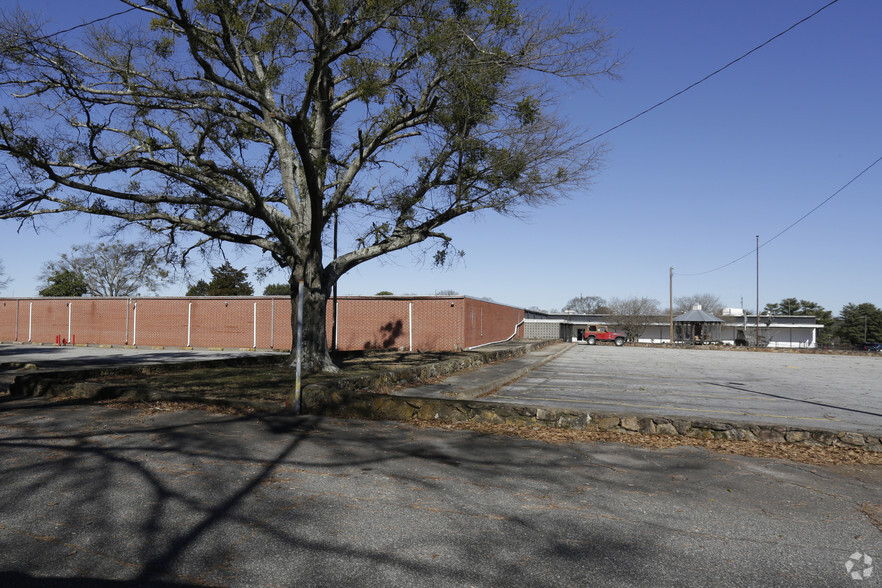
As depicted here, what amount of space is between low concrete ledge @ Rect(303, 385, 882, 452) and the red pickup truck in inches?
1833

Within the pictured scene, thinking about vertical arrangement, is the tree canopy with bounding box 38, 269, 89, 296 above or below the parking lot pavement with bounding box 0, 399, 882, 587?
above

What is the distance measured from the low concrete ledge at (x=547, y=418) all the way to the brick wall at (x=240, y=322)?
68.9 ft

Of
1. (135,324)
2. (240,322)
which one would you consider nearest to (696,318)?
(240,322)

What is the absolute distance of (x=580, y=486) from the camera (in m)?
5.42

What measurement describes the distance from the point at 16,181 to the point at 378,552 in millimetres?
14286

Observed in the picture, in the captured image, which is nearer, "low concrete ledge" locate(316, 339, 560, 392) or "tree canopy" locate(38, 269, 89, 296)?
"low concrete ledge" locate(316, 339, 560, 392)

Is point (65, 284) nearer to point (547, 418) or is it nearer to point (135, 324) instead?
point (135, 324)

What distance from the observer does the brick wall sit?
31.5 m

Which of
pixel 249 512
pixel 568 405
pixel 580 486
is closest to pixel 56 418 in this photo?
pixel 249 512

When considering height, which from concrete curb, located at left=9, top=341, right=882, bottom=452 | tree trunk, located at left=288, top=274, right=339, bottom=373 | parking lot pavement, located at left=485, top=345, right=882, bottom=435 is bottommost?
parking lot pavement, located at left=485, top=345, right=882, bottom=435

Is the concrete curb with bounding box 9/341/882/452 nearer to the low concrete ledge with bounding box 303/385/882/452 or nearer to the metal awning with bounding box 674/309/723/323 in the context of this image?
the low concrete ledge with bounding box 303/385/882/452

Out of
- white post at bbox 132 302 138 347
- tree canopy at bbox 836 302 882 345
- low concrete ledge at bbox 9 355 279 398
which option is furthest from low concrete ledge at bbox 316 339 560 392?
tree canopy at bbox 836 302 882 345

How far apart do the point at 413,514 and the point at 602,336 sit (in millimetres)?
51515

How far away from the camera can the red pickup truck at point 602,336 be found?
52.7 meters
